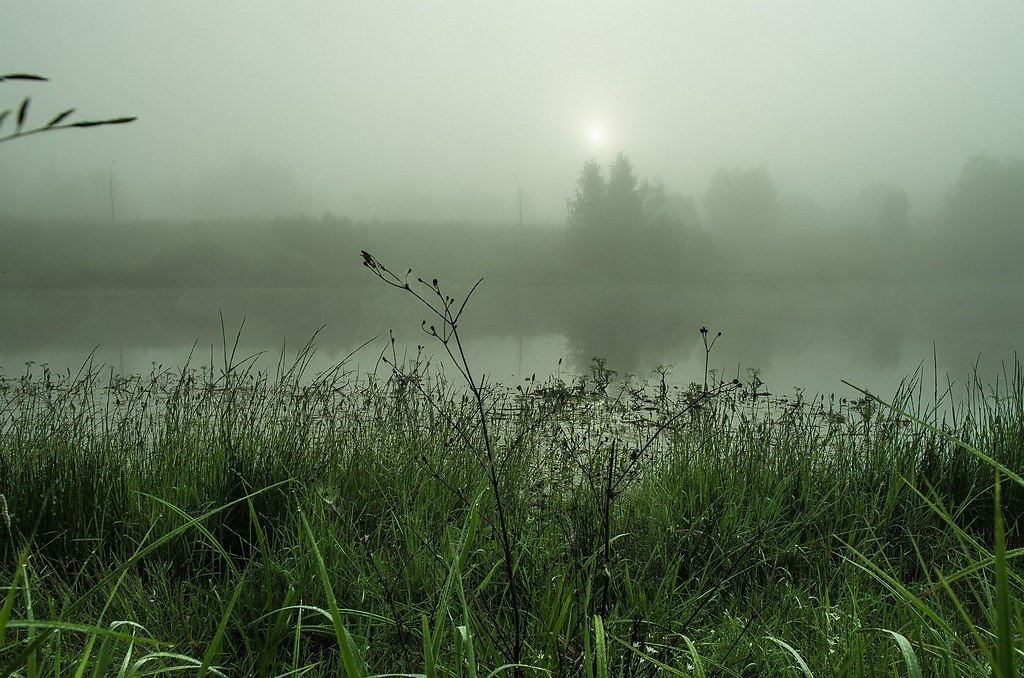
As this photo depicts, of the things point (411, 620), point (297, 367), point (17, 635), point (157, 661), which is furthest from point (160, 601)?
point (297, 367)

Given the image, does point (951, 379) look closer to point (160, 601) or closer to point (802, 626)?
point (802, 626)

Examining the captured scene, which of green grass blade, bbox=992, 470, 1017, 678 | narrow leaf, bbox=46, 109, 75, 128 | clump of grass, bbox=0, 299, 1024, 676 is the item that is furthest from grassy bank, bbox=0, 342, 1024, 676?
narrow leaf, bbox=46, 109, 75, 128

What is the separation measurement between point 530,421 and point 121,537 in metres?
2.03

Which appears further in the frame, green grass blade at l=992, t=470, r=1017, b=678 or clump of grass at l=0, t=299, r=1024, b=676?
clump of grass at l=0, t=299, r=1024, b=676

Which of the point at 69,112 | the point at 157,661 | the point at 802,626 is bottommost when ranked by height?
the point at 802,626

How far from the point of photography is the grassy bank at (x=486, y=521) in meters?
1.90

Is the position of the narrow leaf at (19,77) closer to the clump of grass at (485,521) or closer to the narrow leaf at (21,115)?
the narrow leaf at (21,115)

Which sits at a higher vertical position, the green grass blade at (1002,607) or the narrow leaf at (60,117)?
the narrow leaf at (60,117)

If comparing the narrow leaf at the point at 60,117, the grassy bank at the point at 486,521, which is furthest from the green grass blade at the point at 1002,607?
the narrow leaf at the point at 60,117

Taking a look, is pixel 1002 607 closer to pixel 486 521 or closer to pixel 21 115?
pixel 21 115

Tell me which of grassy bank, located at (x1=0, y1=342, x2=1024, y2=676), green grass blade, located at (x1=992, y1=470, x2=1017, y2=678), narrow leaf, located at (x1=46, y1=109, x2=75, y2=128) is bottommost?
grassy bank, located at (x1=0, y1=342, x2=1024, y2=676)

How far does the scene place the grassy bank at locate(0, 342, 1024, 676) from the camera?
6.24 ft

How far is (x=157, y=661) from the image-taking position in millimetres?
1804

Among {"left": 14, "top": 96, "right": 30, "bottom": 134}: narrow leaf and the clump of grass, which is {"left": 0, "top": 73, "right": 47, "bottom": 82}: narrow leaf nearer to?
{"left": 14, "top": 96, "right": 30, "bottom": 134}: narrow leaf
